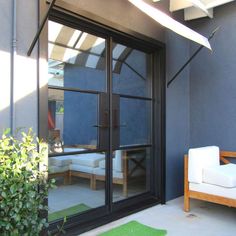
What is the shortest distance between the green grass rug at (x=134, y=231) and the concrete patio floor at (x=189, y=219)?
94 millimetres

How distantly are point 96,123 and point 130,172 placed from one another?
0.99 metres

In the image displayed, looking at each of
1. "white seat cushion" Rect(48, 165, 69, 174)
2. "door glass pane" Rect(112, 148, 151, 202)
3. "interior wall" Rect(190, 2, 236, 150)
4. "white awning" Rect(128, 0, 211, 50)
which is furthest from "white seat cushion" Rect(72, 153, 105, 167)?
"interior wall" Rect(190, 2, 236, 150)

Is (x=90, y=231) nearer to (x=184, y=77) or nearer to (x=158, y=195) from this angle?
(x=158, y=195)

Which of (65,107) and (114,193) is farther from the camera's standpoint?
(114,193)

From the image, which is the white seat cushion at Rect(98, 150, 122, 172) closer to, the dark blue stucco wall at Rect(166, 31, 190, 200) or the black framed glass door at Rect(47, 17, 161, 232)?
the black framed glass door at Rect(47, 17, 161, 232)

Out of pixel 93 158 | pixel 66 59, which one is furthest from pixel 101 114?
pixel 66 59

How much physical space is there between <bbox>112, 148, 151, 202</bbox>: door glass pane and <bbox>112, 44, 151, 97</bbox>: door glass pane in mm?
824

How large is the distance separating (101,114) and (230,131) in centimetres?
216

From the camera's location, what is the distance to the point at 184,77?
4574 mm

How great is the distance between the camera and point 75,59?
3.09 m

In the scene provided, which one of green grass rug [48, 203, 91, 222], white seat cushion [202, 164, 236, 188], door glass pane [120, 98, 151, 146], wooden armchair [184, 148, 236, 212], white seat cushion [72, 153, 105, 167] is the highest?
door glass pane [120, 98, 151, 146]

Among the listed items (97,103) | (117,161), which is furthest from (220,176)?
(97,103)

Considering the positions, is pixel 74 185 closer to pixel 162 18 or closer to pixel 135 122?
pixel 135 122

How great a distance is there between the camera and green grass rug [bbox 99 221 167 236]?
2.95m
